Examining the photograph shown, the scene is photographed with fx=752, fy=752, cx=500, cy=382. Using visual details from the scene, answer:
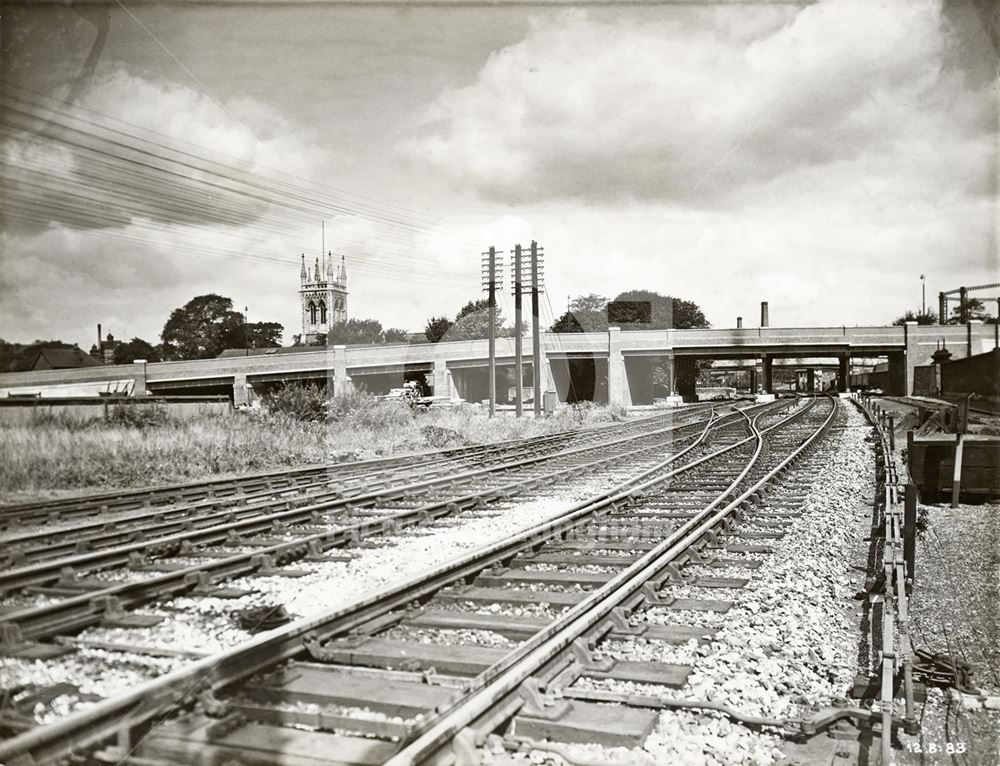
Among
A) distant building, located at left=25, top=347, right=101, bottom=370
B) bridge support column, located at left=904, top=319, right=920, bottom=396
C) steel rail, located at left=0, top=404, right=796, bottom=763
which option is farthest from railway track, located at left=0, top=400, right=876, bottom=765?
bridge support column, located at left=904, top=319, right=920, bottom=396

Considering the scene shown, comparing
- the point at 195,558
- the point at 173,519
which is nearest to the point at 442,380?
the point at 173,519

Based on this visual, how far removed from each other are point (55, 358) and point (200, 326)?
152 centimetres

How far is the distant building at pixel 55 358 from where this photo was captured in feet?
14.3

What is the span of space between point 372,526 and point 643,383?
41631 mm

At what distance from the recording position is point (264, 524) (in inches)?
313

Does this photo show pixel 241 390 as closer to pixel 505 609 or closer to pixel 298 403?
pixel 298 403

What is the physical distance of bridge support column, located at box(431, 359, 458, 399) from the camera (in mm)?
39219

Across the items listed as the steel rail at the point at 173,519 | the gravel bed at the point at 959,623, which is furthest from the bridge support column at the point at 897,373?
the steel rail at the point at 173,519

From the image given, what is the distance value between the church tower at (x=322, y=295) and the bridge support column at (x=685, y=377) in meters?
46.0

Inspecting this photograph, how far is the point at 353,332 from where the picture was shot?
31.4ft

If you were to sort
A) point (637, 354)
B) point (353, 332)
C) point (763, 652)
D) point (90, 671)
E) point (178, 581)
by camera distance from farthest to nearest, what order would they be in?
1. point (637, 354)
2. point (353, 332)
3. point (178, 581)
4. point (763, 652)
5. point (90, 671)

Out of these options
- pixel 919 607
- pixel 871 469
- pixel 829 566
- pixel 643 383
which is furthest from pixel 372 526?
pixel 643 383

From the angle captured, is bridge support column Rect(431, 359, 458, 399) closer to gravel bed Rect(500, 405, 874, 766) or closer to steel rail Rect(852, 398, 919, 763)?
steel rail Rect(852, 398, 919, 763)

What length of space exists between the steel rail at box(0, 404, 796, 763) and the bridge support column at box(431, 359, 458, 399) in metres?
32.9
